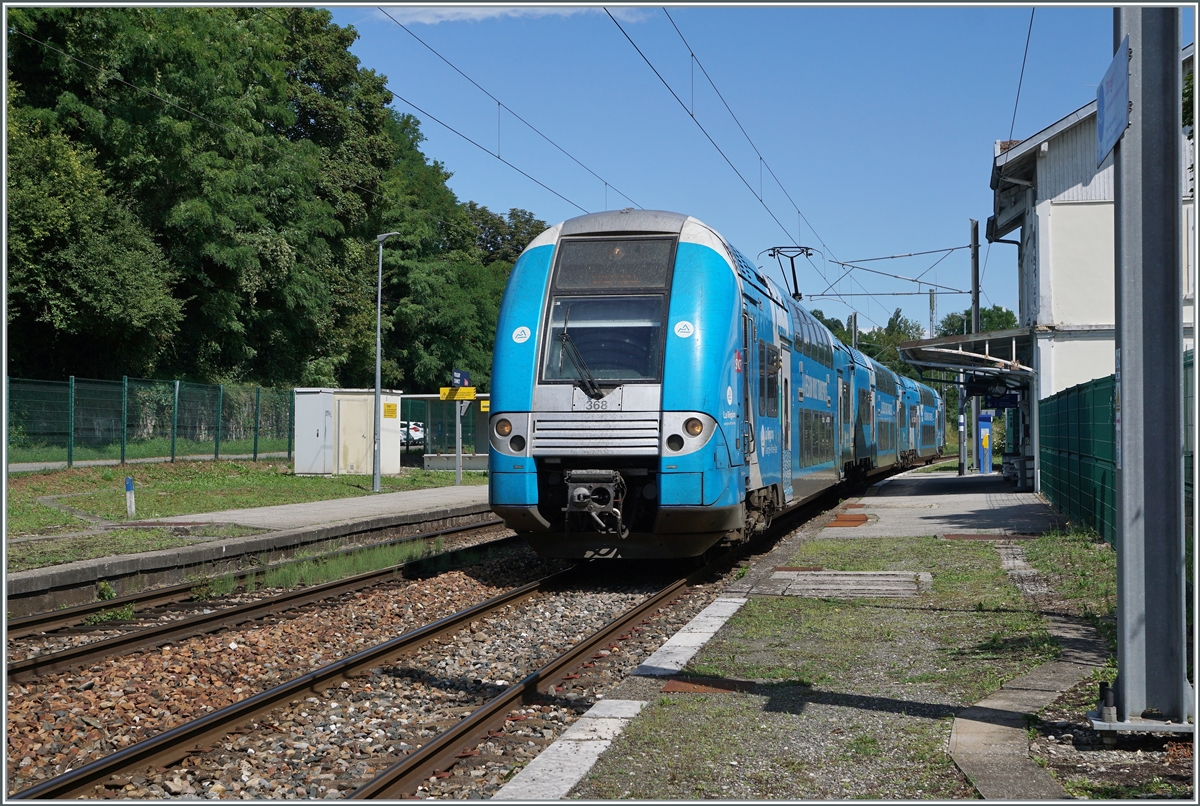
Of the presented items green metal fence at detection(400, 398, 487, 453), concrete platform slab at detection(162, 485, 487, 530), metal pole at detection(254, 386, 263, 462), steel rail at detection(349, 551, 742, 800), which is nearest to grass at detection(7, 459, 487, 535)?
metal pole at detection(254, 386, 263, 462)

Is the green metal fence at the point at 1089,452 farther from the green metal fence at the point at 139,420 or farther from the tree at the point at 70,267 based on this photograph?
the tree at the point at 70,267

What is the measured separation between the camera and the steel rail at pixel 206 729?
5.18 m

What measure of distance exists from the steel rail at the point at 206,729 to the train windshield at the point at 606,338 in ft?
10.2

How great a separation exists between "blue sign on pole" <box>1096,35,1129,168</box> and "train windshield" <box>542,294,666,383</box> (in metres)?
5.34

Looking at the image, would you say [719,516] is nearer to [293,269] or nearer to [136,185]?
[136,185]

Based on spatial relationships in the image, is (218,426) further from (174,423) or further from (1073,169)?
(1073,169)

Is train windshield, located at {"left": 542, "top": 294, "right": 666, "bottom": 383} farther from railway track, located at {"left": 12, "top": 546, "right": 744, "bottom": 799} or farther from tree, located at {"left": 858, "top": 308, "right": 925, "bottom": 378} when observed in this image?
tree, located at {"left": 858, "top": 308, "right": 925, "bottom": 378}

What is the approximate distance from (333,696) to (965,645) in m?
4.48

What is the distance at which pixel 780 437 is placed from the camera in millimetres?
14141

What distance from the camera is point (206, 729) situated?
610 centimetres

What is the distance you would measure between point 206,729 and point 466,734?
141 cm

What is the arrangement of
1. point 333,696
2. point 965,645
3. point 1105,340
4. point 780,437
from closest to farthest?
1. point 333,696
2. point 965,645
3. point 780,437
4. point 1105,340

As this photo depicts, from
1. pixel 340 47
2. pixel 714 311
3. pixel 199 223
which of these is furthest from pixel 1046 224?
pixel 340 47

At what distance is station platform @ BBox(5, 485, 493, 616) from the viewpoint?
443 inches
